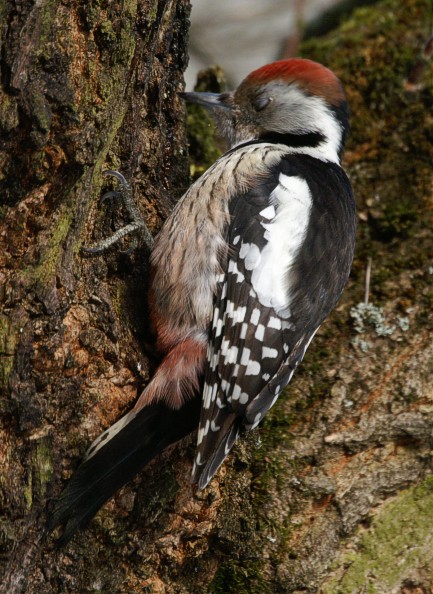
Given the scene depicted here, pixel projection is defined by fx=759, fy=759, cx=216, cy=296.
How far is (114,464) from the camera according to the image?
90.5 inches

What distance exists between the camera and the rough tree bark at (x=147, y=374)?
2137 mm

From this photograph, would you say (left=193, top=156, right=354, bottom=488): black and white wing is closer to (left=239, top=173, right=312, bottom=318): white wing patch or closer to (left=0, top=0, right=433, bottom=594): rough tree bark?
(left=239, top=173, right=312, bottom=318): white wing patch

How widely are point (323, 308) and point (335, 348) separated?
248 millimetres

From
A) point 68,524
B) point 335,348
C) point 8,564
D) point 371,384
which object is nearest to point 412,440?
point 371,384

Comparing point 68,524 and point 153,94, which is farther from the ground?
point 153,94

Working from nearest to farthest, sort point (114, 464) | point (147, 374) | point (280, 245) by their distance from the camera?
point (114, 464), point (147, 374), point (280, 245)

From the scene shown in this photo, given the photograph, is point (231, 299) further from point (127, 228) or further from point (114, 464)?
point (114, 464)

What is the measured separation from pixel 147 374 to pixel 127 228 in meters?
0.50

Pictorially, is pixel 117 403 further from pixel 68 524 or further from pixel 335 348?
pixel 335 348

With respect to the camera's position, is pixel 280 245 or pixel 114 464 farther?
pixel 280 245

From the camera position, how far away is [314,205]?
287 cm

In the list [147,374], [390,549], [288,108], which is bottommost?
[390,549]

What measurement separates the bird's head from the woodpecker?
31 centimetres

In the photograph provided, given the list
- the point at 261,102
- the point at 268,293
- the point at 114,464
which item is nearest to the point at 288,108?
the point at 261,102
